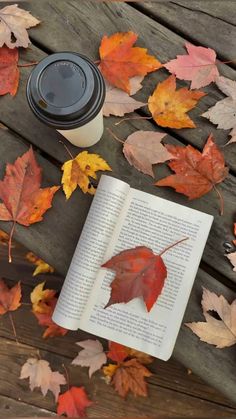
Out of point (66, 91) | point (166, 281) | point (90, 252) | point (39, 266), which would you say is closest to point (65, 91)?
point (66, 91)

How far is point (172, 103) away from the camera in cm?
99

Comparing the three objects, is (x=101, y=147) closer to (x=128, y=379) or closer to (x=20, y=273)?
(x=20, y=273)

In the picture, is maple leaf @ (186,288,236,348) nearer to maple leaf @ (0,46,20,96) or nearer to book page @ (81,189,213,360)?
book page @ (81,189,213,360)

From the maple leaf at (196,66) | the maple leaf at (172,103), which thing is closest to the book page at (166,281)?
the maple leaf at (172,103)

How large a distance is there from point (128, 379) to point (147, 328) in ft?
1.54

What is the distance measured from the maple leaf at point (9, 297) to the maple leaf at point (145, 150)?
0.63 metres

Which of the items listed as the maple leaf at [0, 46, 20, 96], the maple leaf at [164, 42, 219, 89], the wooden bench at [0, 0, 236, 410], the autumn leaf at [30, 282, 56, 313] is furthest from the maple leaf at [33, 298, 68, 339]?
the maple leaf at [164, 42, 219, 89]

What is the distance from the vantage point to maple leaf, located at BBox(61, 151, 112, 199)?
963 millimetres

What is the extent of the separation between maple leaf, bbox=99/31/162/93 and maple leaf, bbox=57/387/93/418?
36.8 inches

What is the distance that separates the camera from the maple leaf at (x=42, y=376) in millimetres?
1312

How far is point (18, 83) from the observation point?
1017 millimetres

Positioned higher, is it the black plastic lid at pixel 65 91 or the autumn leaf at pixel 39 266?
the black plastic lid at pixel 65 91

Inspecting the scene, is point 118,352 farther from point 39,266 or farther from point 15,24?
point 15,24

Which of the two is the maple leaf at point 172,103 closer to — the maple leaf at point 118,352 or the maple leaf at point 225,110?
the maple leaf at point 225,110
